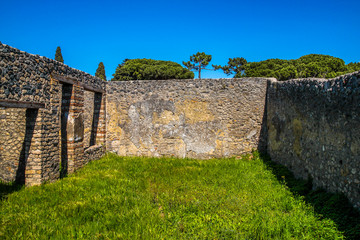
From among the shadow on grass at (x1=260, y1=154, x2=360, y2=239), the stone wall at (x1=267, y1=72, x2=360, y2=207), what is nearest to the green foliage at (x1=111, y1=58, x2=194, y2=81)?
the stone wall at (x1=267, y1=72, x2=360, y2=207)

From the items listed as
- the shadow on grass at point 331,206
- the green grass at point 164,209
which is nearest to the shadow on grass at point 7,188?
the green grass at point 164,209

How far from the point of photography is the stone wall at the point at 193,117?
331 inches

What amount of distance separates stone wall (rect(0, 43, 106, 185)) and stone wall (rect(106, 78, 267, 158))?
197 centimetres

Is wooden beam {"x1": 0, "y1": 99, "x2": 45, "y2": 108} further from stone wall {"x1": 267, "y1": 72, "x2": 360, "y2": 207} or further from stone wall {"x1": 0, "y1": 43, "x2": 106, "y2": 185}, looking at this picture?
stone wall {"x1": 267, "y1": 72, "x2": 360, "y2": 207}

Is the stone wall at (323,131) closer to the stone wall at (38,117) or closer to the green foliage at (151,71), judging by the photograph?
the stone wall at (38,117)

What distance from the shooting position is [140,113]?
28.6 feet

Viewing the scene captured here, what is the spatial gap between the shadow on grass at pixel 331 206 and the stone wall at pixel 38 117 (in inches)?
225

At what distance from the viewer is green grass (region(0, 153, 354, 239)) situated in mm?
3500

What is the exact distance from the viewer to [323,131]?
4.58 metres

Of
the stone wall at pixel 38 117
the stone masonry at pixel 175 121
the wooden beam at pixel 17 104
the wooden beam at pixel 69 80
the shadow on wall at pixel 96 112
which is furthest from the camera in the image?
the shadow on wall at pixel 96 112

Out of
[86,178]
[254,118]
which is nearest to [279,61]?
[254,118]

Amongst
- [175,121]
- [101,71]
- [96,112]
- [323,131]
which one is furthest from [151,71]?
[323,131]

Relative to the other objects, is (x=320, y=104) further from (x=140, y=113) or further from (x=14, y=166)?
(x=14, y=166)

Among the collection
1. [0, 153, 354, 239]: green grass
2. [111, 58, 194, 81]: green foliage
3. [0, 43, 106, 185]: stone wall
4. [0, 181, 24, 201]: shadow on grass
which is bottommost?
[0, 181, 24, 201]: shadow on grass
